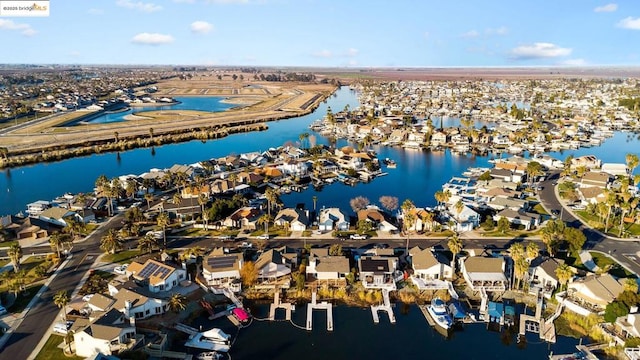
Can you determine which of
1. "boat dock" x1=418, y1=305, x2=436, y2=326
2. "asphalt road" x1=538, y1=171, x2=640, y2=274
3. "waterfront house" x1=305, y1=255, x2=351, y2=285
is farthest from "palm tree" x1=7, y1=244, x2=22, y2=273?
"asphalt road" x1=538, y1=171, x2=640, y2=274

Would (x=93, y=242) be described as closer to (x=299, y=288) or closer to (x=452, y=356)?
(x=299, y=288)

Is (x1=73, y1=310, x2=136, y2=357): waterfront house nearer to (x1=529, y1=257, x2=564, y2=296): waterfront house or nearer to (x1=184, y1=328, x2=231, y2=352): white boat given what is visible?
(x1=184, y1=328, x2=231, y2=352): white boat

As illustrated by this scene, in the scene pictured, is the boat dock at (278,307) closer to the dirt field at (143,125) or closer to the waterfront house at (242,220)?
the waterfront house at (242,220)

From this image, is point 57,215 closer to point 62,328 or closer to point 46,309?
point 46,309

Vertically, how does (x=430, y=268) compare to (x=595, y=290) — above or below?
below

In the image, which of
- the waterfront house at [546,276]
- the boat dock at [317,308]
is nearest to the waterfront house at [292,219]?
the boat dock at [317,308]

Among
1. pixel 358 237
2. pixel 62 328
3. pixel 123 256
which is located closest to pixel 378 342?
pixel 358 237

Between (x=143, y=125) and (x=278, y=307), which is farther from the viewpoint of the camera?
(x=143, y=125)

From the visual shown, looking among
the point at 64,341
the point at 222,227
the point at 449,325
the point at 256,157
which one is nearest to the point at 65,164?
the point at 256,157
